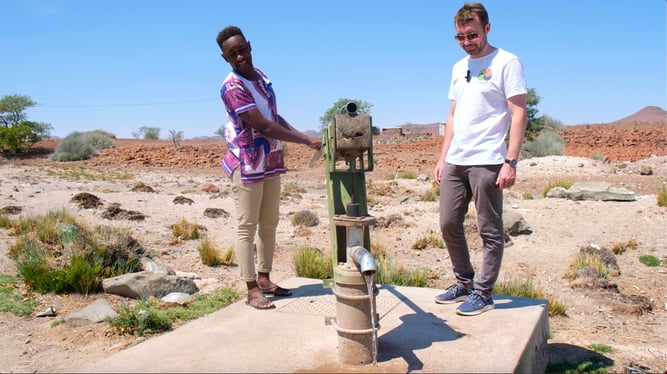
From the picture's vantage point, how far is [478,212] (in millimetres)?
3543

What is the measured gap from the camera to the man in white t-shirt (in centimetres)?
338

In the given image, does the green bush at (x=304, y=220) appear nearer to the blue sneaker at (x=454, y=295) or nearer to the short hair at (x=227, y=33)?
the blue sneaker at (x=454, y=295)

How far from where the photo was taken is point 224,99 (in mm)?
3779

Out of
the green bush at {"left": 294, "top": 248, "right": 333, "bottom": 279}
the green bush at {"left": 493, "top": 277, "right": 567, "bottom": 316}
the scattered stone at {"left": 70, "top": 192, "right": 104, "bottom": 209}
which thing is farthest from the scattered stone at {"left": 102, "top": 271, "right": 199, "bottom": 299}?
the scattered stone at {"left": 70, "top": 192, "right": 104, "bottom": 209}

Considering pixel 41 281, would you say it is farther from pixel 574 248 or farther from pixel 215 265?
pixel 574 248

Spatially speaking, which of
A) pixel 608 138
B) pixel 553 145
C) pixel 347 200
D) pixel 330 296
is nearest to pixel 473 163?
pixel 347 200

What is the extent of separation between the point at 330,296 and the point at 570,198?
27.7ft

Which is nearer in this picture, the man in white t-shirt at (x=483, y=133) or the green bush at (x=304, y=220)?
the man in white t-shirt at (x=483, y=133)

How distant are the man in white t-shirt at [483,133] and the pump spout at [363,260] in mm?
939

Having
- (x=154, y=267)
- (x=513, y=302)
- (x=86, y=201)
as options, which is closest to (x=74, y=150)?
(x=86, y=201)

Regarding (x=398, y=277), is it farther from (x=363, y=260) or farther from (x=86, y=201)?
(x=86, y=201)

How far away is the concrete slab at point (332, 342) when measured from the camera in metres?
3.03

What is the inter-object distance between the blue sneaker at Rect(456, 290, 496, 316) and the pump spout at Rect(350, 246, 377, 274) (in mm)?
1114

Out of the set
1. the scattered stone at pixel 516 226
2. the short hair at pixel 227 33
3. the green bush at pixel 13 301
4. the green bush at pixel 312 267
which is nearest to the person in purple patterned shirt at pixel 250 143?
the short hair at pixel 227 33
